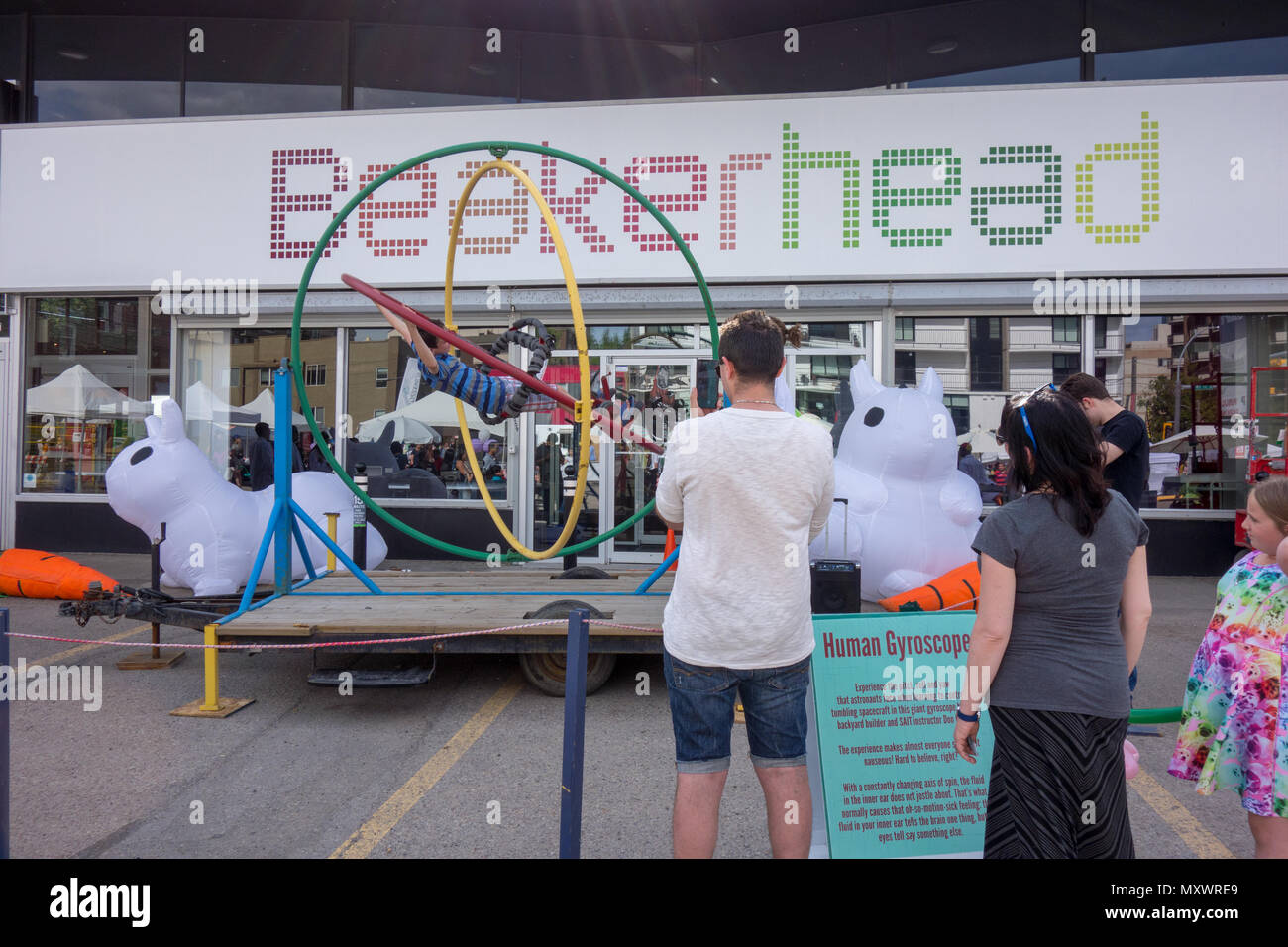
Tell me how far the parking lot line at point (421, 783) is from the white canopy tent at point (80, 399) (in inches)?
330

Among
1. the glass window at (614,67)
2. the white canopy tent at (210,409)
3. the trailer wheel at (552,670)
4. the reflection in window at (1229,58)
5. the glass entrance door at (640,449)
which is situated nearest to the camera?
the trailer wheel at (552,670)

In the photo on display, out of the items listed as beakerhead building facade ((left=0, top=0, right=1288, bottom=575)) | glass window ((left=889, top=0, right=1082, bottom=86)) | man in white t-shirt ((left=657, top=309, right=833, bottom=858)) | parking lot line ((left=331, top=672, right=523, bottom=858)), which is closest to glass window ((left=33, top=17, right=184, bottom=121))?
beakerhead building facade ((left=0, top=0, right=1288, bottom=575))

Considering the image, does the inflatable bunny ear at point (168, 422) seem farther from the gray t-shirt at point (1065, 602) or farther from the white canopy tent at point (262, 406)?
the gray t-shirt at point (1065, 602)

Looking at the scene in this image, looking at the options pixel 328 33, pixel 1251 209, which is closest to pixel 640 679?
pixel 1251 209

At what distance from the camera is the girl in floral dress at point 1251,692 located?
2568mm

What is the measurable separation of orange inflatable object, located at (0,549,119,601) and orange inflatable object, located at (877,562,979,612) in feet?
24.1

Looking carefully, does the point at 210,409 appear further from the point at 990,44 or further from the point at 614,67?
the point at 990,44

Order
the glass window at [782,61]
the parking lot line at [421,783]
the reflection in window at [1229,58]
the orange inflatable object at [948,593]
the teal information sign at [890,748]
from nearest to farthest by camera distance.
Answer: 1. the teal information sign at [890,748]
2. the parking lot line at [421,783]
3. the orange inflatable object at [948,593]
4. the reflection in window at [1229,58]
5. the glass window at [782,61]

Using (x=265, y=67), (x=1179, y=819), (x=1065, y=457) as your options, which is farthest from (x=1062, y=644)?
(x=265, y=67)

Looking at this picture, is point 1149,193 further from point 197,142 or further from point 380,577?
point 197,142

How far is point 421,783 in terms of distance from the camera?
4.15 m

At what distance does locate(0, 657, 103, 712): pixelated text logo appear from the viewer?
555 cm

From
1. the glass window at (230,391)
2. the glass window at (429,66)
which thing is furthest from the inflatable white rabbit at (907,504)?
the glass window at (429,66)

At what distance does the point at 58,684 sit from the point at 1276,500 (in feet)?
23.9
